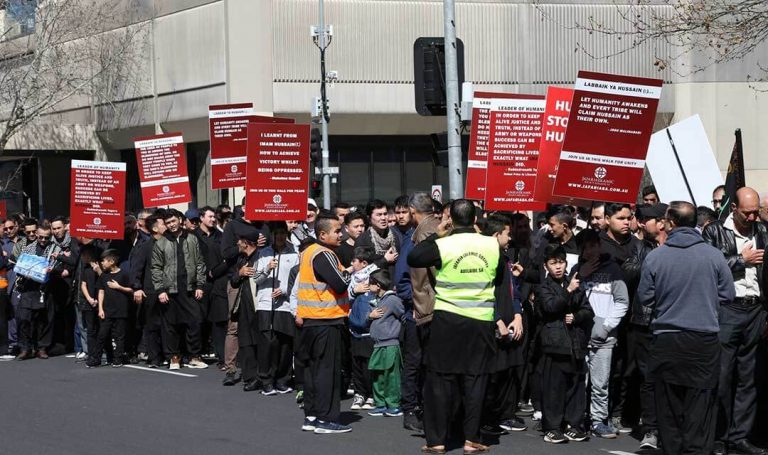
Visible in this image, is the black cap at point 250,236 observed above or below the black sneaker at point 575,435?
above

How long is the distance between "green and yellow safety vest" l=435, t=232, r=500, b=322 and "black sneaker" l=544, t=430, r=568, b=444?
4.23 feet

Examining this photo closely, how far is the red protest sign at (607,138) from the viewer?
11229 millimetres

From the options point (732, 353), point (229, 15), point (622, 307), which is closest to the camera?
point (732, 353)

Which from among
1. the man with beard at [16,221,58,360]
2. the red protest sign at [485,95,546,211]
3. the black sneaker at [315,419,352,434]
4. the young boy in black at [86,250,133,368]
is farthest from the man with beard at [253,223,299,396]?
the man with beard at [16,221,58,360]

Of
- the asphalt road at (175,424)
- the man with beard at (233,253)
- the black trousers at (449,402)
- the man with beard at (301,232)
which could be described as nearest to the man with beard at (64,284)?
the asphalt road at (175,424)

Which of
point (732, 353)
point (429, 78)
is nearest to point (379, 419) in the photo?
point (732, 353)

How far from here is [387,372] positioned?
13.0 metres

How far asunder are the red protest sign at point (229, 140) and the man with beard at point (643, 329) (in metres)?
6.60

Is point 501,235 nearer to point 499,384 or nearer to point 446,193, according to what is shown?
point 499,384

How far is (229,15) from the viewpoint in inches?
1388

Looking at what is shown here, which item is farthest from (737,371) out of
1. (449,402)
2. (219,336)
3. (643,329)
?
(219,336)

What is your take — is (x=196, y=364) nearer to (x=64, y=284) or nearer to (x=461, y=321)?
(x=64, y=284)

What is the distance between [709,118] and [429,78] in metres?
21.9

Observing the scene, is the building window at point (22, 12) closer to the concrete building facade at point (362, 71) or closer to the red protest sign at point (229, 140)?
the concrete building facade at point (362, 71)
